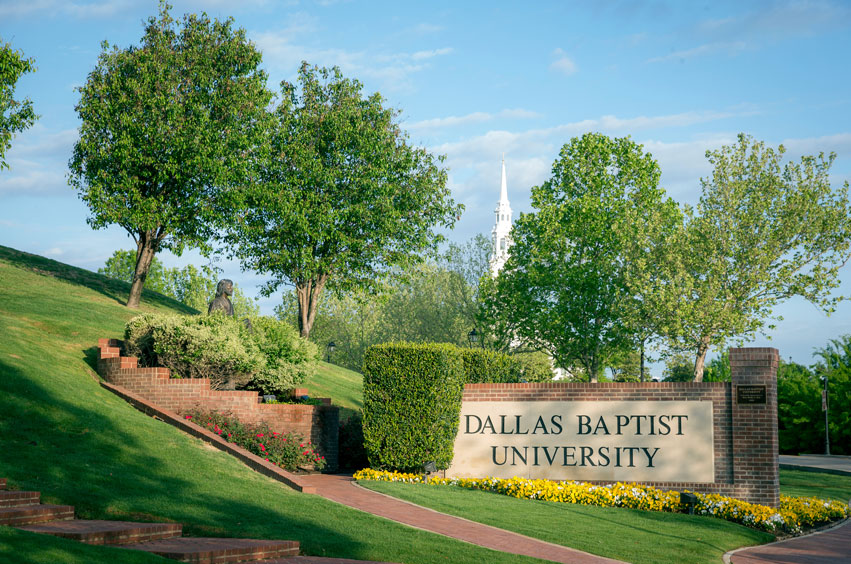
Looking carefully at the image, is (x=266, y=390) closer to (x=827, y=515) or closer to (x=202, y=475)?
(x=202, y=475)

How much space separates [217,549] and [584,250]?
32.5 meters

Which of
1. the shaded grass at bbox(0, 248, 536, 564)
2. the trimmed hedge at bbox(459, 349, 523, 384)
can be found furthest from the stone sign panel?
the shaded grass at bbox(0, 248, 536, 564)

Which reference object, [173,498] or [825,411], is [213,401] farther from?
[825,411]

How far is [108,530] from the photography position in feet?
31.7

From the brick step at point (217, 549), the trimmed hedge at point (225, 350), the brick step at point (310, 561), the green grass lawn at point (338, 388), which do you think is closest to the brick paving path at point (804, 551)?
the brick step at point (310, 561)

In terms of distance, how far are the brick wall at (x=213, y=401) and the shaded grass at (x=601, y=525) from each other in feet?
12.3

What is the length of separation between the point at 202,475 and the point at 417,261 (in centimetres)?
2575

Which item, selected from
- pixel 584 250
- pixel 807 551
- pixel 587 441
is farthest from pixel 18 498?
pixel 584 250

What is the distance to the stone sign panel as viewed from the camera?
60.8 ft

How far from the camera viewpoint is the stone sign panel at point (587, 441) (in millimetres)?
18547

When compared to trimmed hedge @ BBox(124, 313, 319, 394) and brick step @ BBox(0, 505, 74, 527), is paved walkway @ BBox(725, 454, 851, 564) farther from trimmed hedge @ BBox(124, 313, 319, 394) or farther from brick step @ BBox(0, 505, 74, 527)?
trimmed hedge @ BBox(124, 313, 319, 394)

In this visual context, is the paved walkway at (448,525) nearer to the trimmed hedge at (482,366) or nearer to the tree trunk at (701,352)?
the trimmed hedge at (482,366)

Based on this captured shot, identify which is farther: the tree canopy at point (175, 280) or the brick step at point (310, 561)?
the tree canopy at point (175, 280)

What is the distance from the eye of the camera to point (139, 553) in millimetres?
8859
